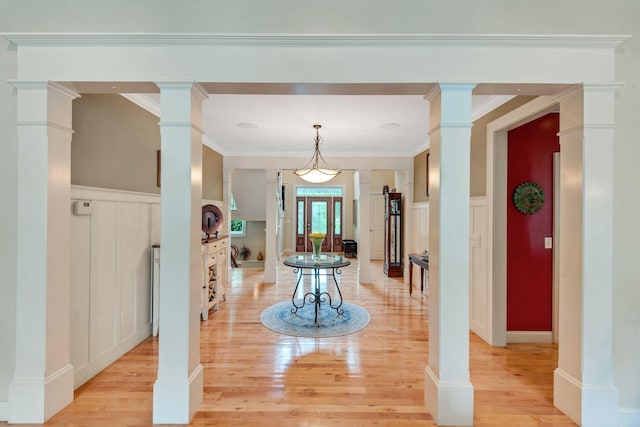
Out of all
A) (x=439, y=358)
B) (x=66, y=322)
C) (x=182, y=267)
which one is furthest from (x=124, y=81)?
(x=439, y=358)

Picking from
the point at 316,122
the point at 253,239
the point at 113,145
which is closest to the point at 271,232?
the point at 316,122

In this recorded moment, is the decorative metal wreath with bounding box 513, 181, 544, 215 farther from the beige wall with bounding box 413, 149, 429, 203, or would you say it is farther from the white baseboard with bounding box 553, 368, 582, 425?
the beige wall with bounding box 413, 149, 429, 203

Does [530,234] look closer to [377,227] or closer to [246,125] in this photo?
[246,125]

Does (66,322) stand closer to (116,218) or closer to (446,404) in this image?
(116,218)

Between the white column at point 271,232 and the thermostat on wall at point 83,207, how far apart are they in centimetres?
342

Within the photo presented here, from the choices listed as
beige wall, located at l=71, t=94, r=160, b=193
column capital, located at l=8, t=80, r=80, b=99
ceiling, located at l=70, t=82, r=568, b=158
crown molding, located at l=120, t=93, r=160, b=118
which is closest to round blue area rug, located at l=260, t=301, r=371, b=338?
beige wall, located at l=71, t=94, r=160, b=193

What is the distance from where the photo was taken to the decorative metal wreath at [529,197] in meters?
3.00

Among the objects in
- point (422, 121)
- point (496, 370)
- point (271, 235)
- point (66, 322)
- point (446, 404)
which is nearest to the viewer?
point (446, 404)

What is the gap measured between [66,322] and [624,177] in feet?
12.0

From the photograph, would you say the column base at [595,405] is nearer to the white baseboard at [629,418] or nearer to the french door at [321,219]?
the white baseboard at [629,418]

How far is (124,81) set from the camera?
71.2 inches

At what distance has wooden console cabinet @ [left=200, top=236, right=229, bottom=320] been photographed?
11.8ft

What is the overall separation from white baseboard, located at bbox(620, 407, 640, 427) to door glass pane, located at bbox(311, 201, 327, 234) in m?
8.74

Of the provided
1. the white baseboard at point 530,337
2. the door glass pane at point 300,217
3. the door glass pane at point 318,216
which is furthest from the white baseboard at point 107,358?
the door glass pane at point 318,216
